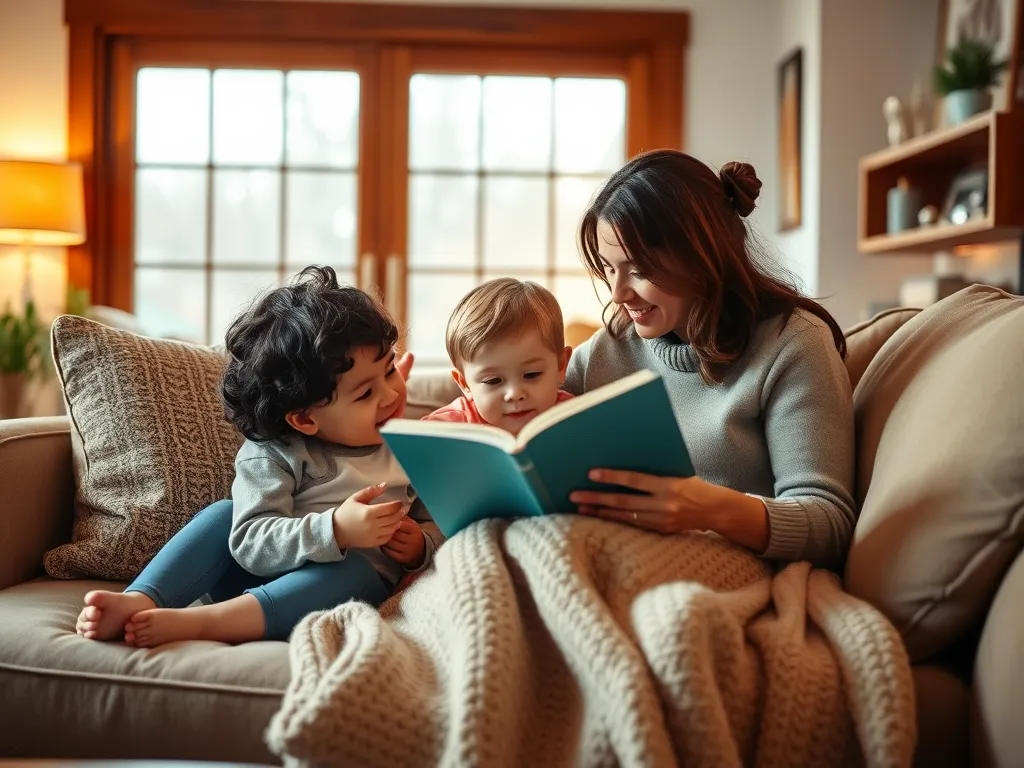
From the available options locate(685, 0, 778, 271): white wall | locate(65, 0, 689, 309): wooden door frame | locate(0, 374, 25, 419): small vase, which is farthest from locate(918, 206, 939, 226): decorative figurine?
locate(0, 374, 25, 419): small vase

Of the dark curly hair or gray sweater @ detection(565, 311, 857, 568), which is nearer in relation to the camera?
gray sweater @ detection(565, 311, 857, 568)

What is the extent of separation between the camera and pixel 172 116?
4246 millimetres

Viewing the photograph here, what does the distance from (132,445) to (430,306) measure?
279cm

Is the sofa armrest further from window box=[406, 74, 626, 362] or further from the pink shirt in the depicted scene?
window box=[406, 74, 626, 362]

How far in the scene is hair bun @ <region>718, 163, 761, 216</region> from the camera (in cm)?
146

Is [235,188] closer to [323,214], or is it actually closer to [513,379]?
[323,214]

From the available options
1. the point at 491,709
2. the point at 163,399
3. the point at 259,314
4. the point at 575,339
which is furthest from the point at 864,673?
the point at 575,339

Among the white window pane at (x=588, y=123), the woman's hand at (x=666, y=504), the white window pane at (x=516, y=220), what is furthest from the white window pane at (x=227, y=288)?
the woman's hand at (x=666, y=504)

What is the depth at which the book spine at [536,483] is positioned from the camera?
1.08 metres

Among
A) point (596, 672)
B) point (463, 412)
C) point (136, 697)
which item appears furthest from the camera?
point (463, 412)

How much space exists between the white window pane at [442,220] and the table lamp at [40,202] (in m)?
1.30

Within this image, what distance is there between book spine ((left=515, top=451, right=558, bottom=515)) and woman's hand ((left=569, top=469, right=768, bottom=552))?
0.03 meters

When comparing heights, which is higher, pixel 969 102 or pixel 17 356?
pixel 969 102

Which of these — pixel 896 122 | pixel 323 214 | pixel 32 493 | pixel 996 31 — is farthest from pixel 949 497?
pixel 323 214
